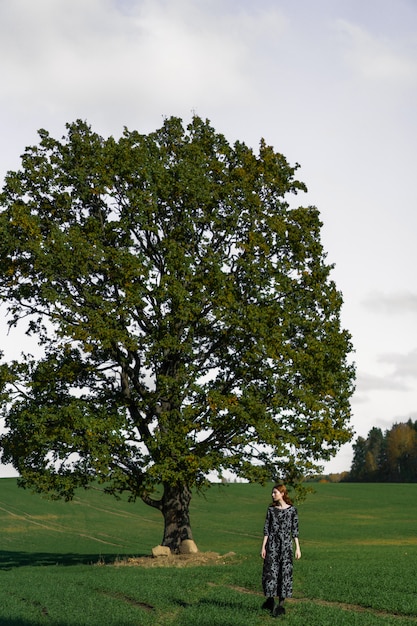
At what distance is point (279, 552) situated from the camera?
17.6m

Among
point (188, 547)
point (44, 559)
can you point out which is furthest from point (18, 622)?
point (44, 559)

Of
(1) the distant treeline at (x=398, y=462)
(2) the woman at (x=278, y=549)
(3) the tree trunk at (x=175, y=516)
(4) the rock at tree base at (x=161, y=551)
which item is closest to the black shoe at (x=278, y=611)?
(2) the woman at (x=278, y=549)

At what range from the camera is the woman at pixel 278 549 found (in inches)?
682

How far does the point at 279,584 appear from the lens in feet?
57.0

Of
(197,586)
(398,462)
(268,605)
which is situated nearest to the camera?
(268,605)

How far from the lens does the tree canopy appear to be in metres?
30.8

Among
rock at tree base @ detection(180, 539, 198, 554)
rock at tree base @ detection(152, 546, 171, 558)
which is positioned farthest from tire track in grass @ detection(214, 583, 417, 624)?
rock at tree base @ detection(152, 546, 171, 558)

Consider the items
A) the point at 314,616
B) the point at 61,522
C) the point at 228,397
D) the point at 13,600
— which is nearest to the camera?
the point at 314,616

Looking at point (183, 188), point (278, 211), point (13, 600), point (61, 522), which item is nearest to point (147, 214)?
point (183, 188)

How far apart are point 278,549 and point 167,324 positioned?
14.6 metres

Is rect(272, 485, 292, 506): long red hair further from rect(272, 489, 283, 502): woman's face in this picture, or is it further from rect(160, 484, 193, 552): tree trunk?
rect(160, 484, 193, 552): tree trunk

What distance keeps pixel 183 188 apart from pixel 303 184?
6.41 meters

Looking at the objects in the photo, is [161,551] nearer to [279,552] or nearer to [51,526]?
[279,552]

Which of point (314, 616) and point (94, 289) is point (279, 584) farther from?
point (94, 289)
